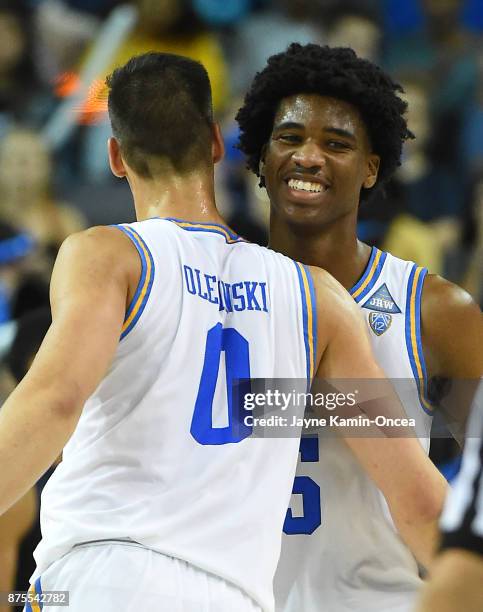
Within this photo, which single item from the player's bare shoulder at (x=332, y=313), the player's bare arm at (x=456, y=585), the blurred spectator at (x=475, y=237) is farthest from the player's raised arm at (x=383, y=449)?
the blurred spectator at (x=475, y=237)

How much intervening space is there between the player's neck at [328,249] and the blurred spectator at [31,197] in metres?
3.47

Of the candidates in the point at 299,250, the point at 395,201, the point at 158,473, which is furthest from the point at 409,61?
the point at 158,473

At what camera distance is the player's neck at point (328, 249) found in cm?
393

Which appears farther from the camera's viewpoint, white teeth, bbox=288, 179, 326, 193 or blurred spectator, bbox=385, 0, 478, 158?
blurred spectator, bbox=385, 0, 478, 158

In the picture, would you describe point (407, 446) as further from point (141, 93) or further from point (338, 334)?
point (141, 93)

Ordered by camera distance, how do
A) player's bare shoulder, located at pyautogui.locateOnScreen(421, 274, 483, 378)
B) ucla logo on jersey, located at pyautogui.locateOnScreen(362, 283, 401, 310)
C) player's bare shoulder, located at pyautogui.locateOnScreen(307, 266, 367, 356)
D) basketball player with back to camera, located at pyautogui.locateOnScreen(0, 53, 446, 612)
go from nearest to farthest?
basketball player with back to camera, located at pyautogui.locateOnScreen(0, 53, 446, 612) → player's bare shoulder, located at pyautogui.locateOnScreen(307, 266, 367, 356) → player's bare shoulder, located at pyautogui.locateOnScreen(421, 274, 483, 378) → ucla logo on jersey, located at pyautogui.locateOnScreen(362, 283, 401, 310)

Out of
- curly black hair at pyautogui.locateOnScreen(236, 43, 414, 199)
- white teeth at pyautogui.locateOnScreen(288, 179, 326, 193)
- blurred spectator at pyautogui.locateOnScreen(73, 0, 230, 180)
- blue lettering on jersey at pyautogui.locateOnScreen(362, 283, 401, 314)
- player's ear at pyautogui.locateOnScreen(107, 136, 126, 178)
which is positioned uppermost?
blurred spectator at pyautogui.locateOnScreen(73, 0, 230, 180)

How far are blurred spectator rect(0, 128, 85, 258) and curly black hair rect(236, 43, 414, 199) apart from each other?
3181 mm

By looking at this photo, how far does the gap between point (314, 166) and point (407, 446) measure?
3.53 feet

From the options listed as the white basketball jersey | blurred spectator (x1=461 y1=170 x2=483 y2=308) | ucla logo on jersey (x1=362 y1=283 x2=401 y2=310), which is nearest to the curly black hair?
ucla logo on jersey (x1=362 y1=283 x2=401 y2=310)

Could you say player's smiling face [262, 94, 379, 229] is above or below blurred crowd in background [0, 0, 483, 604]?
below

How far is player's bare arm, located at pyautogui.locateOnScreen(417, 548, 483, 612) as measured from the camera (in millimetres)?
1707

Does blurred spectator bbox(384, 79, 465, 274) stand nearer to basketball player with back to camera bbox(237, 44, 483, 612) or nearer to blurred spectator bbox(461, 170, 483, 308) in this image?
blurred spectator bbox(461, 170, 483, 308)

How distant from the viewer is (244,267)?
3.21 m
